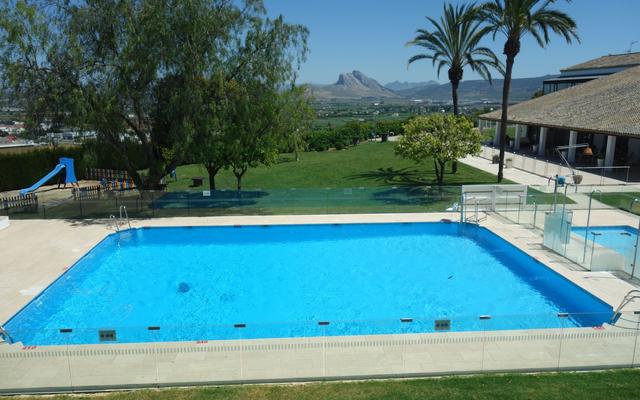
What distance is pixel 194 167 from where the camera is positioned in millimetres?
37125

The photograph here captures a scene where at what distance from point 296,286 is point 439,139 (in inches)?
494

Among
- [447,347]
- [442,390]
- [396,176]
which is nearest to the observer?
[442,390]

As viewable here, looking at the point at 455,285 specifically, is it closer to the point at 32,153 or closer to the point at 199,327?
the point at 199,327

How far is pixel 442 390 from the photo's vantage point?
28.0 feet

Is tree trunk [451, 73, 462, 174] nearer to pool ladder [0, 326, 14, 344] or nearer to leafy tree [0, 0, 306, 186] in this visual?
leafy tree [0, 0, 306, 186]

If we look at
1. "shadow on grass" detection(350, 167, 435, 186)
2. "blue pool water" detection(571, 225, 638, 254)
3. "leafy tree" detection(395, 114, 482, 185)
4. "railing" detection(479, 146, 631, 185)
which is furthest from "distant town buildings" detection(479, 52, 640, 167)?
"blue pool water" detection(571, 225, 638, 254)

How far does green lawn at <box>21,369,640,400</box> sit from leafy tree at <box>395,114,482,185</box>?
16.1 m

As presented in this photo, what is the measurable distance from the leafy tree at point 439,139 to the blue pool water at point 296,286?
5272mm

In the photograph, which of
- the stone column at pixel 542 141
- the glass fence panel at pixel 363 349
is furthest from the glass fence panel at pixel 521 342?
the stone column at pixel 542 141

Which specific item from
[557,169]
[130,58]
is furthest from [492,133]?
[130,58]

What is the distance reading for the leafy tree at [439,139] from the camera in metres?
24.2

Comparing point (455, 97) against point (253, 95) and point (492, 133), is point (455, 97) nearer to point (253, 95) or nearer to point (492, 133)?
point (253, 95)

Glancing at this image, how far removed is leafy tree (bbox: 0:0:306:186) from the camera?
18938 mm

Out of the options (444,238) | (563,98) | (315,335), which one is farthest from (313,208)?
(563,98)
